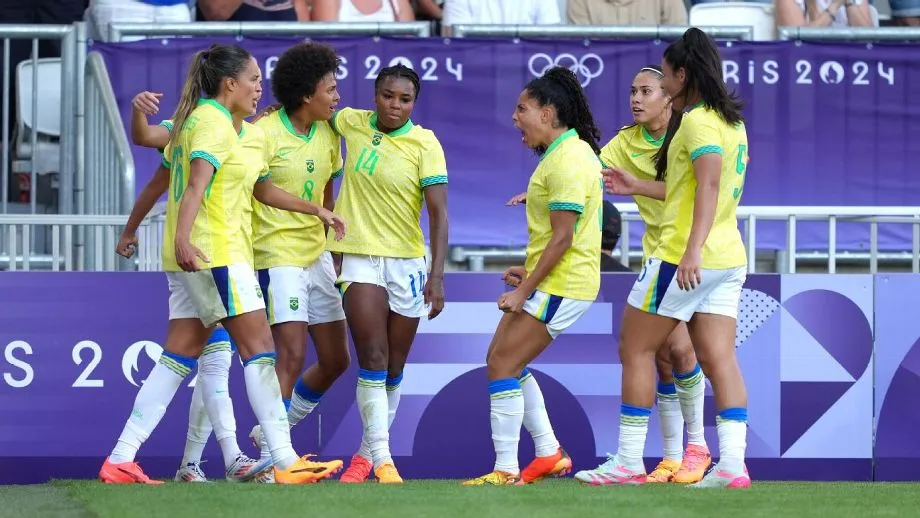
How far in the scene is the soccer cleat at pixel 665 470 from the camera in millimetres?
8375

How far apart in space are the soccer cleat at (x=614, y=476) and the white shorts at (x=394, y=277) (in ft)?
4.01

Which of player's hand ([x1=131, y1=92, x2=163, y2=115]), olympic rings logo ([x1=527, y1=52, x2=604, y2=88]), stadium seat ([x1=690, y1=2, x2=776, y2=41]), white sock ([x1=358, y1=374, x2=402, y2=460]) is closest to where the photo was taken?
player's hand ([x1=131, y1=92, x2=163, y2=115])

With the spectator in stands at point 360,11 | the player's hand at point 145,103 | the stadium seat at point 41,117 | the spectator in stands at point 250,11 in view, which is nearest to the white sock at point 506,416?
the player's hand at point 145,103

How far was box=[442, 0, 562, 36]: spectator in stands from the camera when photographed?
39.7 ft

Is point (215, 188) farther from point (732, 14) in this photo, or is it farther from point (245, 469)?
point (732, 14)

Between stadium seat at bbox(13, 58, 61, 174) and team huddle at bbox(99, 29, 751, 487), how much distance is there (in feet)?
10.1

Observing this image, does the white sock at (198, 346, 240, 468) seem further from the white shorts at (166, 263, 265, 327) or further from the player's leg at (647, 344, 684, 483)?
the player's leg at (647, 344, 684, 483)

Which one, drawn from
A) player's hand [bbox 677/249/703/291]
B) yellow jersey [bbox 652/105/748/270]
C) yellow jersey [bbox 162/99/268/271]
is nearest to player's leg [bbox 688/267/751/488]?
yellow jersey [bbox 652/105/748/270]

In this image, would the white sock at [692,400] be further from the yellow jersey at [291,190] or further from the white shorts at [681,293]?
the yellow jersey at [291,190]

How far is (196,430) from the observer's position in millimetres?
8078

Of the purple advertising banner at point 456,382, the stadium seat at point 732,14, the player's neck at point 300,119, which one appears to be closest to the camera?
the player's neck at point 300,119

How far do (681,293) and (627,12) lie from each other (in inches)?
210

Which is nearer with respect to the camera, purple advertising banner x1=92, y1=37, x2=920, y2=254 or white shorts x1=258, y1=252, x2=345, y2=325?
Result: white shorts x1=258, y1=252, x2=345, y2=325

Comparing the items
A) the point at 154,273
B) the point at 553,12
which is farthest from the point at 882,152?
the point at 154,273
